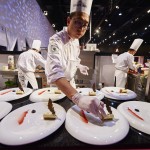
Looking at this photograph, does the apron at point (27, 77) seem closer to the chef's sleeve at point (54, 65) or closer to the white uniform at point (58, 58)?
the white uniform at point (58, 58)

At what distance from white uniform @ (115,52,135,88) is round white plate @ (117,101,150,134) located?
352cm

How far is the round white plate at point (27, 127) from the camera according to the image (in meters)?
0.63

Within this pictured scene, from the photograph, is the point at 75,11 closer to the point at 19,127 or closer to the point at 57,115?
the point at 57,115

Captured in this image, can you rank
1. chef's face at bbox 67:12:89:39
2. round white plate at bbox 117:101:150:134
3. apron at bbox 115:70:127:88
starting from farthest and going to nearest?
apron at bbox 115:70:127:88, chef's face at bbox 67:12:89:39, round white plate at bbox 117:101:150:134

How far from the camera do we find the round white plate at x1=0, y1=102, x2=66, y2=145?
24.9 inches

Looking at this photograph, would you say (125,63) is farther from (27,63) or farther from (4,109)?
(4,109)

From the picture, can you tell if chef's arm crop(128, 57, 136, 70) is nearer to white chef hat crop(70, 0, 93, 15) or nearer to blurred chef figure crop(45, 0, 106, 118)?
blurred chef figure crop(45, 0, 106, 118)

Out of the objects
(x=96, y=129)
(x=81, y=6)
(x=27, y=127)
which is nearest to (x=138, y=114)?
(x=96, y=129)

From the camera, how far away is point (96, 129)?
2.28 ft

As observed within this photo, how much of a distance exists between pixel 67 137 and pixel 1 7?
12.4ft

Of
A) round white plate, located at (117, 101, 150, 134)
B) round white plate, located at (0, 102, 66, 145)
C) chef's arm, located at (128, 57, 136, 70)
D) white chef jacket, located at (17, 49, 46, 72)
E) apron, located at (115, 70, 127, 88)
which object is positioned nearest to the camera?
round white plate, located at (0, 102, 66, 145)

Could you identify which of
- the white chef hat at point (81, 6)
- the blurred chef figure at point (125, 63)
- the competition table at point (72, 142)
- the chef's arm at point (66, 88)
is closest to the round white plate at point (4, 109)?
the competition table at point (72, 142)

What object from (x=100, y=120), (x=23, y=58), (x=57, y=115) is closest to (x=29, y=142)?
(x=57, y=115)

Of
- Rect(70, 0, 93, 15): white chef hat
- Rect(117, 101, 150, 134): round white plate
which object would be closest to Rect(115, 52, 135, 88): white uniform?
Rect(70, 0, 93, 15): white chef hat
